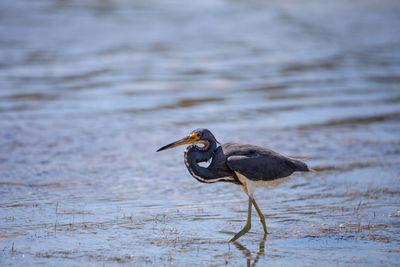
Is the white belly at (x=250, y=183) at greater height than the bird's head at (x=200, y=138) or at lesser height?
lesser

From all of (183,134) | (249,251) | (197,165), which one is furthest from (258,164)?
(183,134)

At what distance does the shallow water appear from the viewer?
6.71 meters

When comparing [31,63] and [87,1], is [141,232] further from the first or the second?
[87,1]

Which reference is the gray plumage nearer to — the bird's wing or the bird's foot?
the bird's wing

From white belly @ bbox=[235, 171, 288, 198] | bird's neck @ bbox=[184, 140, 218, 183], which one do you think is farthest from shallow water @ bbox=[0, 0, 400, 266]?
bird's neck @ bbox=[184, 140, 218, 183]

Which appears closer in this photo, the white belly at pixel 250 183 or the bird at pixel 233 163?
the bird at pixel 233 163

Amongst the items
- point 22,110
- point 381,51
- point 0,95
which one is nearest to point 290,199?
point 22,110

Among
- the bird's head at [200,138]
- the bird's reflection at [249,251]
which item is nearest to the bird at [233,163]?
the bird's head at [200,138]

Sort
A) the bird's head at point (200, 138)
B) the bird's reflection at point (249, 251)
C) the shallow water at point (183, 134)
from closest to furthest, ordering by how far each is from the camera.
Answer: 1. the bird's reflection at point (249, 251)
2. the shallow water at point (183, 134)
3. the bird's head at point (200, 138)

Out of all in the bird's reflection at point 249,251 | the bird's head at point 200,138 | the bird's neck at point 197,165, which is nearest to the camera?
the bird's reflection at point 249,251

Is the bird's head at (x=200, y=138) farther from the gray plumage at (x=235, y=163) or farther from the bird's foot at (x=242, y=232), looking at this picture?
the bird's foot at (x=242, y=232)

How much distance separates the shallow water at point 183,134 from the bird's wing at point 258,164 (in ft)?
2.25

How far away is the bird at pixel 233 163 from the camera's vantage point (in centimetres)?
689

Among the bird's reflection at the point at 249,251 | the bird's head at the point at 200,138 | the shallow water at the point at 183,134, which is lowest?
the shallow water at the point at 183,134
